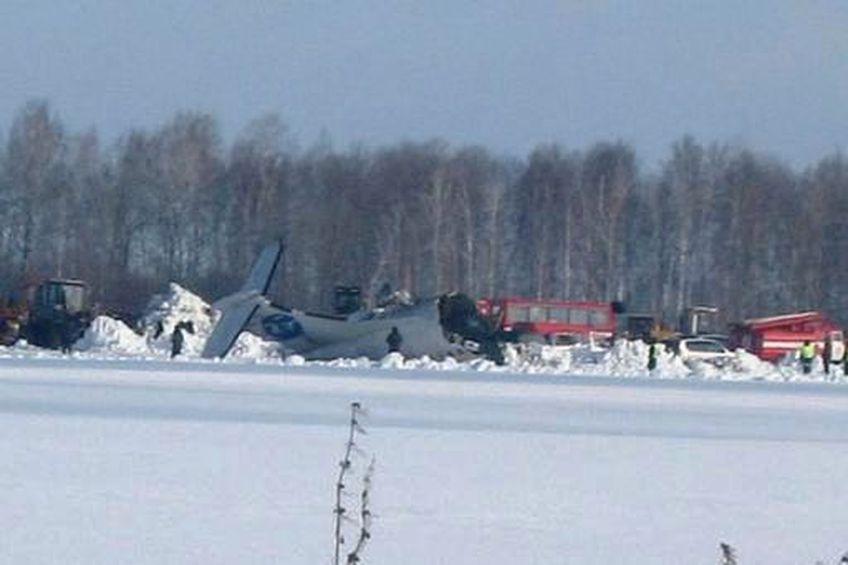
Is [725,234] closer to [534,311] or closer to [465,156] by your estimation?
[465,156]

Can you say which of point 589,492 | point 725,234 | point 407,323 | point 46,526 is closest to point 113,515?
point 46,526

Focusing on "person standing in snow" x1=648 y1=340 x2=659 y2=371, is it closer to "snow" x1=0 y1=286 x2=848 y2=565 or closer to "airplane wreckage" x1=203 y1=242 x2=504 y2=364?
"airplane wreckage" x1=203 y1=242 x2=504 y2=364

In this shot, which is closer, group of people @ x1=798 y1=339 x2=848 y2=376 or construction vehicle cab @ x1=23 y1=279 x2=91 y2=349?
group of people @ x1=798 y1=339 x2=848 y2=376

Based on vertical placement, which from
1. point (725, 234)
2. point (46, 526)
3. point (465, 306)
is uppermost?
point (725, 234)

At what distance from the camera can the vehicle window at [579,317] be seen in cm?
5153

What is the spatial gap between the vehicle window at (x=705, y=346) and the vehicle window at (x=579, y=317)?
15.3 ft

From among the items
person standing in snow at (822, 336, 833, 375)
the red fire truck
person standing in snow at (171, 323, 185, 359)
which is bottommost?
person standing in snow at (171, 323, 185, 359)

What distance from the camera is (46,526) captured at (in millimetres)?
10148

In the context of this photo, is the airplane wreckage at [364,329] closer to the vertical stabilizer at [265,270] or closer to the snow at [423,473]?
A: the vertical stabilizer at [265,270]

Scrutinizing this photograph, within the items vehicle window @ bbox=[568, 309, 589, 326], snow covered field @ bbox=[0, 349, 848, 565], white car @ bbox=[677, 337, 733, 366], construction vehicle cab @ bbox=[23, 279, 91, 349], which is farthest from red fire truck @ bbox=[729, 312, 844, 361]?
snow covered field @ bbox=[0, 349, 848, 565]

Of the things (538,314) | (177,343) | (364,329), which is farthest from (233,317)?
(538,314)

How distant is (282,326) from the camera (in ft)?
135

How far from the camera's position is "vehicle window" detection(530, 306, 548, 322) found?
2024 inches

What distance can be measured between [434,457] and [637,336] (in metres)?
40.1
